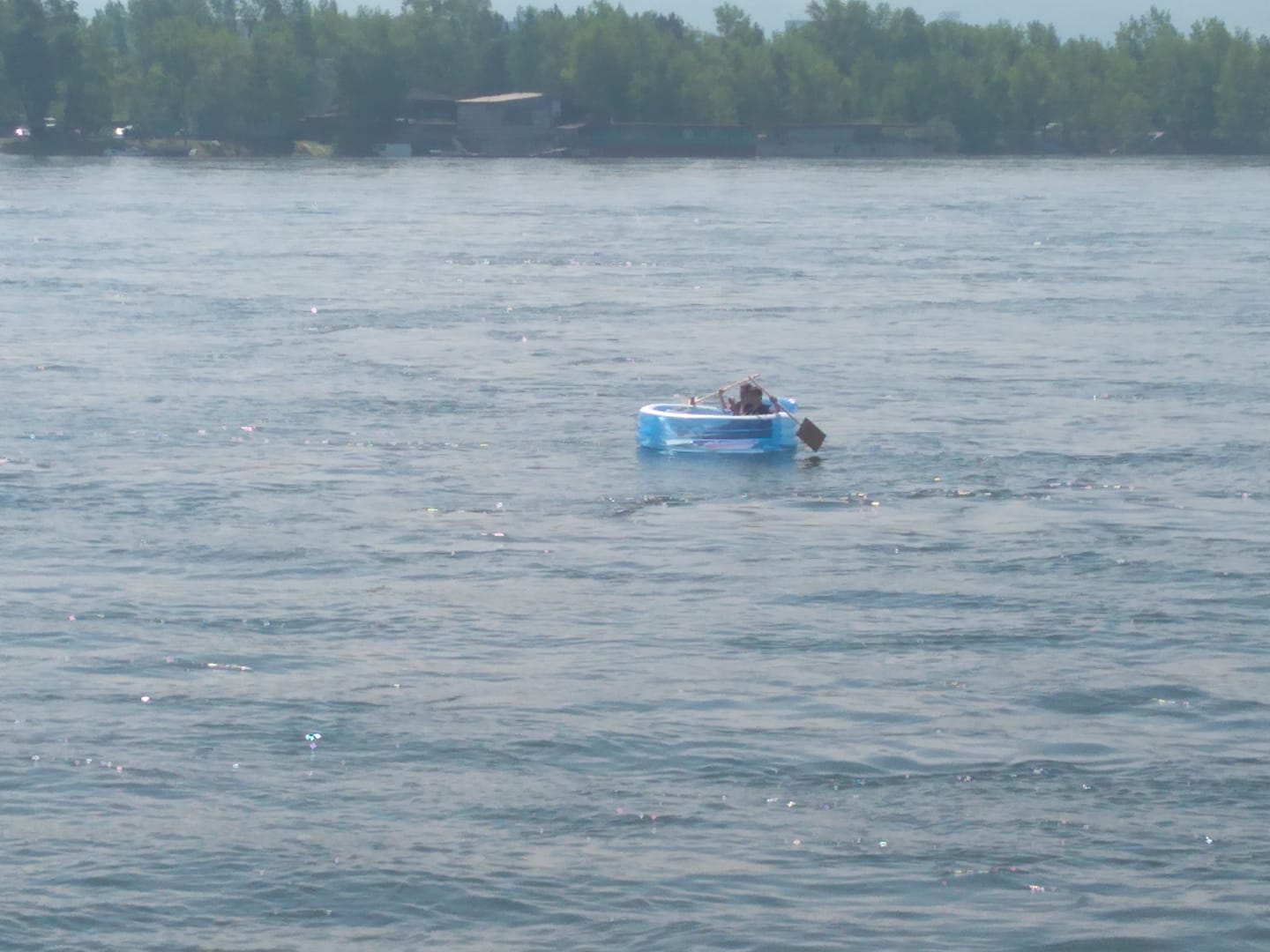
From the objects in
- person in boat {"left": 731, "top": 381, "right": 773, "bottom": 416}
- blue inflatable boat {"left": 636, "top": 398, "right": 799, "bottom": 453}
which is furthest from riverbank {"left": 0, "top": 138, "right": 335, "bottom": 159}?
blue inflatable boat {"left": 636, "top": 398, "right": 799, "bottom": 453}

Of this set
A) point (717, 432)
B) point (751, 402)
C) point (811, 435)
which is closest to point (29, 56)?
point (751, 402)

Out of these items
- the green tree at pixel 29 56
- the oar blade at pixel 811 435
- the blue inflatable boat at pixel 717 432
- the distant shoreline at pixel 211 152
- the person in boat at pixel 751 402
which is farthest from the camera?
the distant shoreline at pixel 211 152

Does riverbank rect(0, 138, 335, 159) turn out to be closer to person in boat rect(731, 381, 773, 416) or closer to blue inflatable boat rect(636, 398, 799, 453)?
person in boat rect(731, 381, 773, 416)

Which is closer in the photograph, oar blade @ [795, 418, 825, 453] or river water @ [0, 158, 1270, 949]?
river water @ [0, 158, 1270, 949]

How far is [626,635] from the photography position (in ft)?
60.0

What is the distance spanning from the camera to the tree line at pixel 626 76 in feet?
461

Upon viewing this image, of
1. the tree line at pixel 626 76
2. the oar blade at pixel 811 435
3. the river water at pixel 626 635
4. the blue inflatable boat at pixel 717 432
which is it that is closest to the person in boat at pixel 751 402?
the blue inflatable boat at pixel 717 432

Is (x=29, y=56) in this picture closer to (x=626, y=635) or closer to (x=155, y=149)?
(x=155, y=149)

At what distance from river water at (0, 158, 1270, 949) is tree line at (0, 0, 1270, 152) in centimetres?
10271

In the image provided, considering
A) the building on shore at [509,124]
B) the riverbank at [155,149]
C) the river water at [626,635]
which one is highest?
the building on shore at [509,124]

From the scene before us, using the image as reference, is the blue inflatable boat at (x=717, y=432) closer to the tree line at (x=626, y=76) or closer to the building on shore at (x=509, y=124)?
the tree line at (x=626, y=76)

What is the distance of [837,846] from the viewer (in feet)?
44.2

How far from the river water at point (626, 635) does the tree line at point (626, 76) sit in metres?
103

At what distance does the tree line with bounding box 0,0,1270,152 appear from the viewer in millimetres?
140625
